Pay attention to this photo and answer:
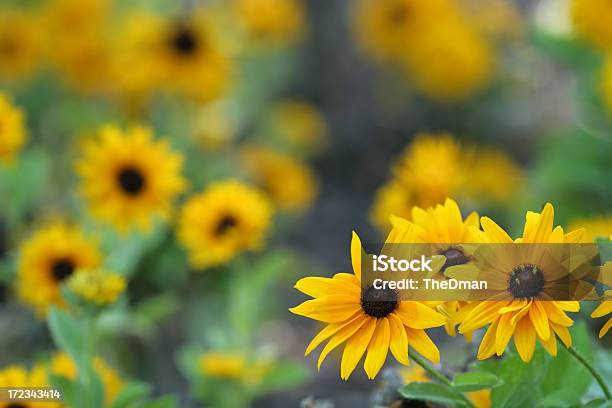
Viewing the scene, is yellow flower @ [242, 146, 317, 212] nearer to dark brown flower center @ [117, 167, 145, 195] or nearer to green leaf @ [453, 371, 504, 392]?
dark brown flower center @ [117, 167, 145, 195]

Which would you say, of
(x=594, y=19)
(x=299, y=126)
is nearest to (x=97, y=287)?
(x=594, y=19)

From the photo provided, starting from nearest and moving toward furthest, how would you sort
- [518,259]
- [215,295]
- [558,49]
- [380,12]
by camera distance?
[518,259] → [215,295] → [558,49] → [380,12]

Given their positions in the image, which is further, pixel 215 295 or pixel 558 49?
pixel 558 49

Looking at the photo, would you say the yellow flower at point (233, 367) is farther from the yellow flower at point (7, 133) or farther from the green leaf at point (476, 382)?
the green leaf at point (476, 382)

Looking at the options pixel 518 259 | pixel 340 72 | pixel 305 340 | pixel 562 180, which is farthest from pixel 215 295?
pixel 340 72

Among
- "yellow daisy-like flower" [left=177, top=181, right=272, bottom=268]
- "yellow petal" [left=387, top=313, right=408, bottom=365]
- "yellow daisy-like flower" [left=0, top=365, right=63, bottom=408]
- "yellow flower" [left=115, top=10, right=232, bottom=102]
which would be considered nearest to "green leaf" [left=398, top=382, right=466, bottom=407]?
"yellow petal" [left=387, top=313, right=408, bottom=365]

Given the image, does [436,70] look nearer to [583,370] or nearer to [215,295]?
[215,295]

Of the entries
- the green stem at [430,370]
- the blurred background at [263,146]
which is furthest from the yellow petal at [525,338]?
the blurred background at [263,146]
